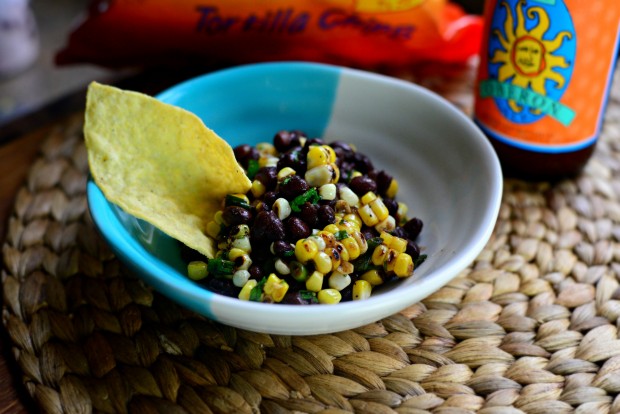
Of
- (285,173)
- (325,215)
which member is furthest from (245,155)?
(325,215)

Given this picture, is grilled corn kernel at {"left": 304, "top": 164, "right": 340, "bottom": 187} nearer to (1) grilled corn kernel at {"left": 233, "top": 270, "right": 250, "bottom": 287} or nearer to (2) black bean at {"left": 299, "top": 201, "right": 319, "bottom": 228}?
(2) black bean at {"left": 299, "top": 201, "right": 319, "bottom": 228}

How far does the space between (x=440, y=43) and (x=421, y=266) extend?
86cm

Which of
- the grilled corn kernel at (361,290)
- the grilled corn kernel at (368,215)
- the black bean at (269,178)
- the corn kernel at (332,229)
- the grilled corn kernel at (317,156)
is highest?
the grilled corn kernel at (317,156)

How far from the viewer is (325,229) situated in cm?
107

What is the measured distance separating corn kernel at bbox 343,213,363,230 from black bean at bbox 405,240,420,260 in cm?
9

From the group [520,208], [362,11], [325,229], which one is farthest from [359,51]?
[325,229]

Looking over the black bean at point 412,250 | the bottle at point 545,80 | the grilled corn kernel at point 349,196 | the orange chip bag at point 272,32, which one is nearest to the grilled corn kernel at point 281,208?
the grilled corn kernel at point 349,196

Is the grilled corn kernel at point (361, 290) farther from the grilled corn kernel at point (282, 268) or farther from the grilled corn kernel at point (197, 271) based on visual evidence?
the grilled corn kernel at point (197, 271)

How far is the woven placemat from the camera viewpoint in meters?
0.98

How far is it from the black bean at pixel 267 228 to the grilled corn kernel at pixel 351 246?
0.10 m

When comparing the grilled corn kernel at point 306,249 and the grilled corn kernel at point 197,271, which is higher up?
the grilled corn kernel at point 306,249

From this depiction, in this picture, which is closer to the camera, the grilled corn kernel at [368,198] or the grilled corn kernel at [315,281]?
the grilled corn kernel at [315,281]

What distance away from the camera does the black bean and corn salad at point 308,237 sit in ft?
3.33

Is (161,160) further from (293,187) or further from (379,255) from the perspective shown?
(379,255)
